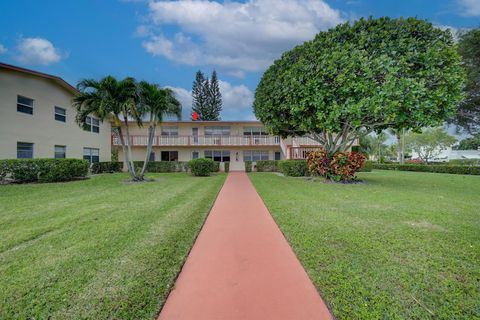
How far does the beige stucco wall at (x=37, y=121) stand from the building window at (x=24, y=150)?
7.2 inches

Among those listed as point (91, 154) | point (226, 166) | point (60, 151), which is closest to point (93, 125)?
point (91, 154)

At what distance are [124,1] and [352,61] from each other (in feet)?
42.1

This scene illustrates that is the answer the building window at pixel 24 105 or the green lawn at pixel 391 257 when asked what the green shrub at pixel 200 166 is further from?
the green lawn at pixel 391 257

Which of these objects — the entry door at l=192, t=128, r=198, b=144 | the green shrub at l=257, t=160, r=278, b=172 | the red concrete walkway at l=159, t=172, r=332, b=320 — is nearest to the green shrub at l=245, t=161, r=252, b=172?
the green shrub at l=257, t=160, r=278, b=172

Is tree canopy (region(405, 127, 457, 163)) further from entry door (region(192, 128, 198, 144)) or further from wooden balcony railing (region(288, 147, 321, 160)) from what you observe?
entry door (region(192, 128, 198, 144))

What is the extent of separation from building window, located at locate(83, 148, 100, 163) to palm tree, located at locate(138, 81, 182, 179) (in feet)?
25.4

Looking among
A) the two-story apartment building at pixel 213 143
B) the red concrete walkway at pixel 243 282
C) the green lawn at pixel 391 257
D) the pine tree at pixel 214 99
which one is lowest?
the red concrete walkway at pixel 243 282

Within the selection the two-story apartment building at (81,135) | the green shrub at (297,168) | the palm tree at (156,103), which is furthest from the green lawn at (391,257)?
the two-story apartment building at (81,135)

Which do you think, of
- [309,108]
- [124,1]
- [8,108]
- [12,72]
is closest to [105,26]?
[124,1]

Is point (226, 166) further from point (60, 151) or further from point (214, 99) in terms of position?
point (214, 99)

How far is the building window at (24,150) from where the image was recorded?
12273 mm

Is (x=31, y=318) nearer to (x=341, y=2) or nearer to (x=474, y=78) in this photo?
(x=341, y=2)

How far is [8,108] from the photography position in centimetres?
1159

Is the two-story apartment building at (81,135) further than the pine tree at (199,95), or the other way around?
the pine tree at (199,95)
